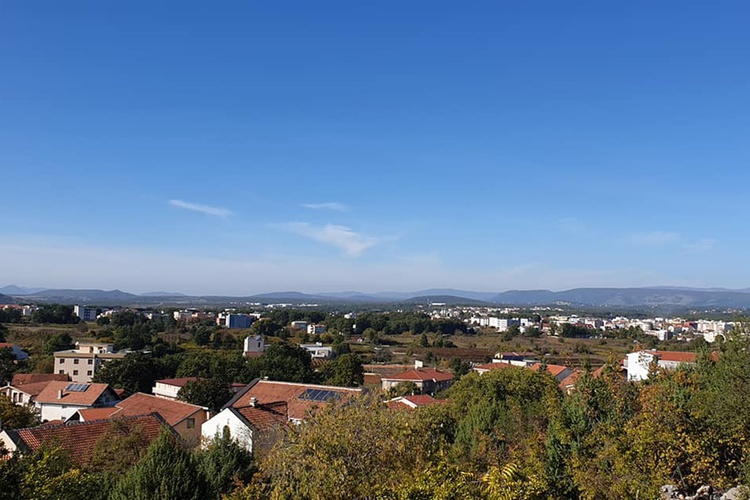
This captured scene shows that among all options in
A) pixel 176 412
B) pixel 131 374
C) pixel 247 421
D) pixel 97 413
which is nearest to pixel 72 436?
pixel 247 421

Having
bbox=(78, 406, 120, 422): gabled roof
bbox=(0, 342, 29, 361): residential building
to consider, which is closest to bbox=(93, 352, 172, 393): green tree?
bbox=(78, 406, 120, 422): gabled roof

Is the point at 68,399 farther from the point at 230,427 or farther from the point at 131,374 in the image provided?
the point at 230,427

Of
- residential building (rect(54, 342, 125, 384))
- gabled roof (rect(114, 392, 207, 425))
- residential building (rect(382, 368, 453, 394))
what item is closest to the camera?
gabled roof (rect(114, 392, 207, 425))

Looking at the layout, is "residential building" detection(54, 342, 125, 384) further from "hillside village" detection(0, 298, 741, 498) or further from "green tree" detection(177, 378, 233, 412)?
"green tree" detection(177, 378, 233, 412)

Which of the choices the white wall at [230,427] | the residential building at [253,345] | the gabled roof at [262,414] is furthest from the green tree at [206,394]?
the residential building at [253,345]

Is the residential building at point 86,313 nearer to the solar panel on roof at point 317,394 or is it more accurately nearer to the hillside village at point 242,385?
the hillside village at point 242,385

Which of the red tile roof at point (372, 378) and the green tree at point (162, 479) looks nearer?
the green tree at point (162, 479)
